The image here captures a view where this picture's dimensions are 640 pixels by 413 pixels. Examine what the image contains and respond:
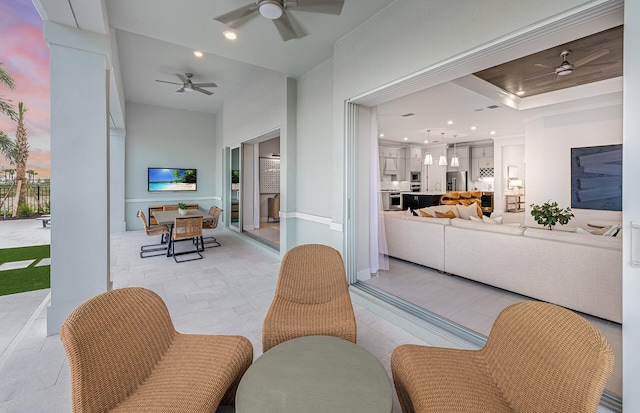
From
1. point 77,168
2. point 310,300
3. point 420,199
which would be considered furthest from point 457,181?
point 77,168

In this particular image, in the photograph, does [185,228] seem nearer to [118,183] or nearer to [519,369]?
[118,183]

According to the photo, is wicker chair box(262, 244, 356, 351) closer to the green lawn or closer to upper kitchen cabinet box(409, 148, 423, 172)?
the green lawn

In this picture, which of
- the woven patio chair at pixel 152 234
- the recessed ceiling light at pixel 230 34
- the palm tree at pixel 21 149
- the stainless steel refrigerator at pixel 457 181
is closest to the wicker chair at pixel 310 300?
the recessed ceiling light at pixel 230 34

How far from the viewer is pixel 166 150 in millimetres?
8359

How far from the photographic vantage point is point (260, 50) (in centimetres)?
375

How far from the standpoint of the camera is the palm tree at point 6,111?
511 cm

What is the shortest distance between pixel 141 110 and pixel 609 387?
10.0 m

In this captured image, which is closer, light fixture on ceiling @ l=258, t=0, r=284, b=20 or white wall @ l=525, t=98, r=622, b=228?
light fixture on ceiling @ l=258, t=0, r=284, b=20

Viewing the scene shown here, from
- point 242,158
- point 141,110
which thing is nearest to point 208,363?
point 242,158

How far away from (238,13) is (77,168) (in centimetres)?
210

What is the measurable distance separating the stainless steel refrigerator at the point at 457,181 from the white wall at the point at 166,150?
28.3ft

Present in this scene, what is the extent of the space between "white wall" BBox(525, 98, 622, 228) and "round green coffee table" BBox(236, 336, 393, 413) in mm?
6542

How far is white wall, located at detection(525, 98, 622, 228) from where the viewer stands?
532 centimetres

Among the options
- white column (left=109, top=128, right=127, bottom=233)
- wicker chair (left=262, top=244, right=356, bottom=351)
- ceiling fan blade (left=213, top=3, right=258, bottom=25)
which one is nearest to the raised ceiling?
ceiling fan blade (left=213, top=3, right=258, bottom=25)
